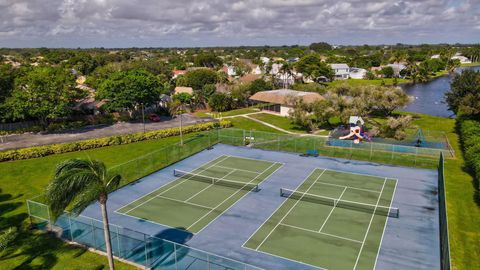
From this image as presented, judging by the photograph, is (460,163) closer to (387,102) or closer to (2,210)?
(387,102)

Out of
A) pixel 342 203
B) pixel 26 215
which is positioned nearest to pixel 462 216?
pixel 342 203

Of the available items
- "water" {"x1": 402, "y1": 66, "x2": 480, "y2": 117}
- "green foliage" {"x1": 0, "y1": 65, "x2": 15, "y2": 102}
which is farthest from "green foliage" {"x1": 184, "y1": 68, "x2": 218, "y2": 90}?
"water" {"x1": 402, "y1": 66, "x2": 480, "y2": 117}

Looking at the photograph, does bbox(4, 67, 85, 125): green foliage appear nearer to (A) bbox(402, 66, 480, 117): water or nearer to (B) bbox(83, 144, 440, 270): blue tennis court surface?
(B) bbox(83, 144, 440, 270): blue tennis court surface

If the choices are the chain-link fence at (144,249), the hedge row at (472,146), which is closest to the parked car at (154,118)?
the chain-link fence at (144,249)

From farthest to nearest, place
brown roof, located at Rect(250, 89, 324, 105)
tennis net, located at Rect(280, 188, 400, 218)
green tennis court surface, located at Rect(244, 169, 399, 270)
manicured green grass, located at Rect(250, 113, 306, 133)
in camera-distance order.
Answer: brown roof, located at Rect(250, 89, 324, 105) < manicured green grass, located at Rect(250, 113, 306, 133) < tennis net, located at Rect(280, 188, 400, 218) < green tennis court surface, located at Rect(244, 169, 399, 270)

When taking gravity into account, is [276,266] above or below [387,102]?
below

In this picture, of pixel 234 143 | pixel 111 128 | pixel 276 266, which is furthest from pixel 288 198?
pixel 111 128

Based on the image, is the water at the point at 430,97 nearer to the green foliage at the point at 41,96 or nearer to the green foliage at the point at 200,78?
the green foliage at the point at 200,78
